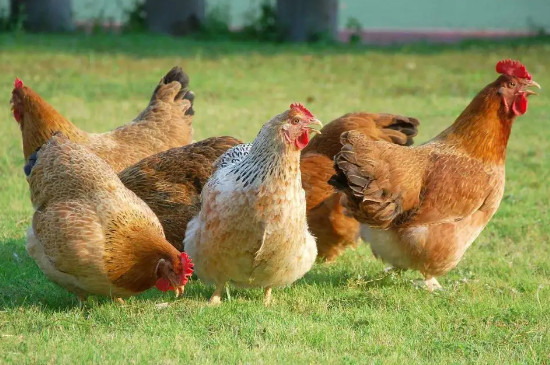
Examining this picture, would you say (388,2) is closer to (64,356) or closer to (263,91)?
(263,91)

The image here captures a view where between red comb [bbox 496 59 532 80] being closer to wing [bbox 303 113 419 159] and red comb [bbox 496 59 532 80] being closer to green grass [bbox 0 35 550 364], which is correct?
wing [bbox 303 113 419 159]

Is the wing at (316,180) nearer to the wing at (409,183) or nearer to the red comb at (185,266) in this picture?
the wing at (409,183)

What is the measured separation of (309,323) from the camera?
18.4 ft

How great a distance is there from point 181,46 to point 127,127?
37.2 ft

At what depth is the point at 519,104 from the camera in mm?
6719

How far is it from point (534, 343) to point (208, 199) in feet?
7.66

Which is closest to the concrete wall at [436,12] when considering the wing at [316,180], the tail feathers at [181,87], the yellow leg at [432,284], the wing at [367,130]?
the tail feathers at [181,87]

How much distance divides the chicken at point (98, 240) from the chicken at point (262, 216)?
1.07 feet

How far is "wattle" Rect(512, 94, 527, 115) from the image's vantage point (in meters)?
6.71

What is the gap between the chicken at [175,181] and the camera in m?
6.65

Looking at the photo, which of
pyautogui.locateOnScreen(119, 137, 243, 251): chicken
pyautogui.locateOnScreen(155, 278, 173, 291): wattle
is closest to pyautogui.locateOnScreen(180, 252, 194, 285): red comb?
pyautogui.locateOnScreen(155, 278, 173, 291): wattle

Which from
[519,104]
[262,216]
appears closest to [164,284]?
[262,216]

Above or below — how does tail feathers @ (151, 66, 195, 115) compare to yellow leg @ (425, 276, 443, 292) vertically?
above

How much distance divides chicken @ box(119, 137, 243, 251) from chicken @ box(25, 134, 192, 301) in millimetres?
534
